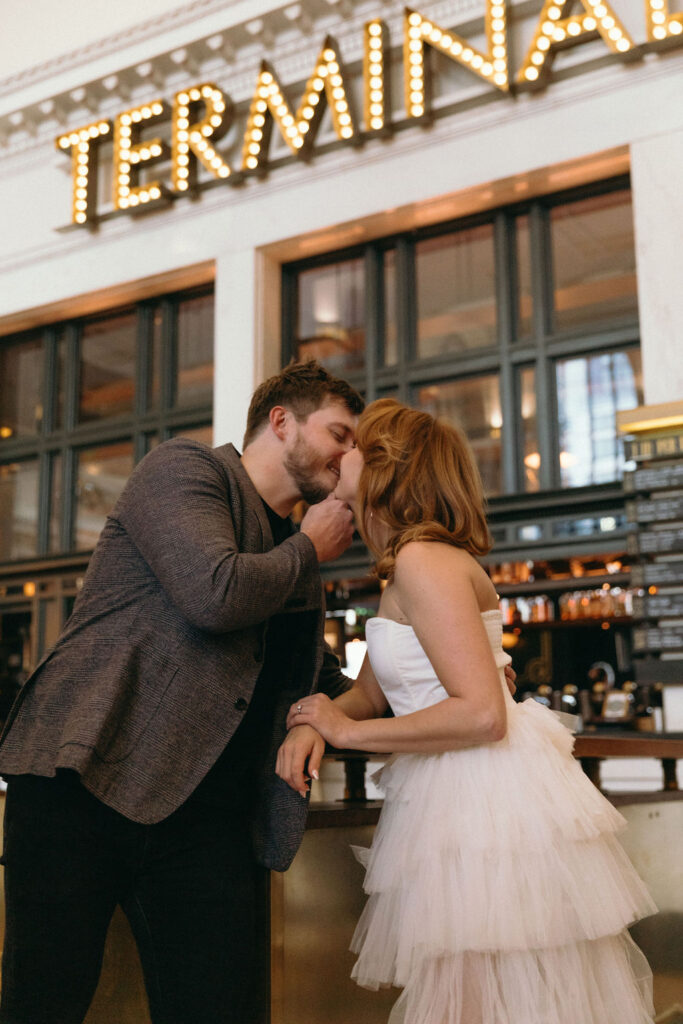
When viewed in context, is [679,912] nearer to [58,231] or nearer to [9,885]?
[9,885]

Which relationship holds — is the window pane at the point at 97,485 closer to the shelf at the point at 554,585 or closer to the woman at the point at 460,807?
the shelf at the point at 554,585

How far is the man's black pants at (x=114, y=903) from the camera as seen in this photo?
5.62ft

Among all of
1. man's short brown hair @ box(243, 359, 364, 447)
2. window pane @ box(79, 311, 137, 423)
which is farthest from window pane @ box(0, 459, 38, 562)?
man's short brown hair @ box(243, 359, 364, 447)

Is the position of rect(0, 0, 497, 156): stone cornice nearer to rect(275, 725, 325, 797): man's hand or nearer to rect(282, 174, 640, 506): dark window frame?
rect(282, 174, 640, 506): dark window frame

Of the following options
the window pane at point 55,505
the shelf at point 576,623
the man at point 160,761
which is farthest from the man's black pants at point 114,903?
the window pane at point 55,505

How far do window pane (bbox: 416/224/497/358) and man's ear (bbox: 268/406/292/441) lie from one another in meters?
5.18

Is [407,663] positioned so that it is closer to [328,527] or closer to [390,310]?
[328,527]

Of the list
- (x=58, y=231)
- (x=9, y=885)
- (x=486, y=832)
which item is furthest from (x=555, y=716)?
(x=58, y=231)

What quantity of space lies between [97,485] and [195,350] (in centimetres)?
145

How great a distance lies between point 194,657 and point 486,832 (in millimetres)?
620

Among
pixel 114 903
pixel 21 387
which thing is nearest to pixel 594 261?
pixel 21 387

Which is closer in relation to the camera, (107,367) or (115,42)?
(115,42)

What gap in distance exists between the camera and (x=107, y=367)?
8.96 metres

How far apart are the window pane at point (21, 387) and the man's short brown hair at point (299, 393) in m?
7.47
